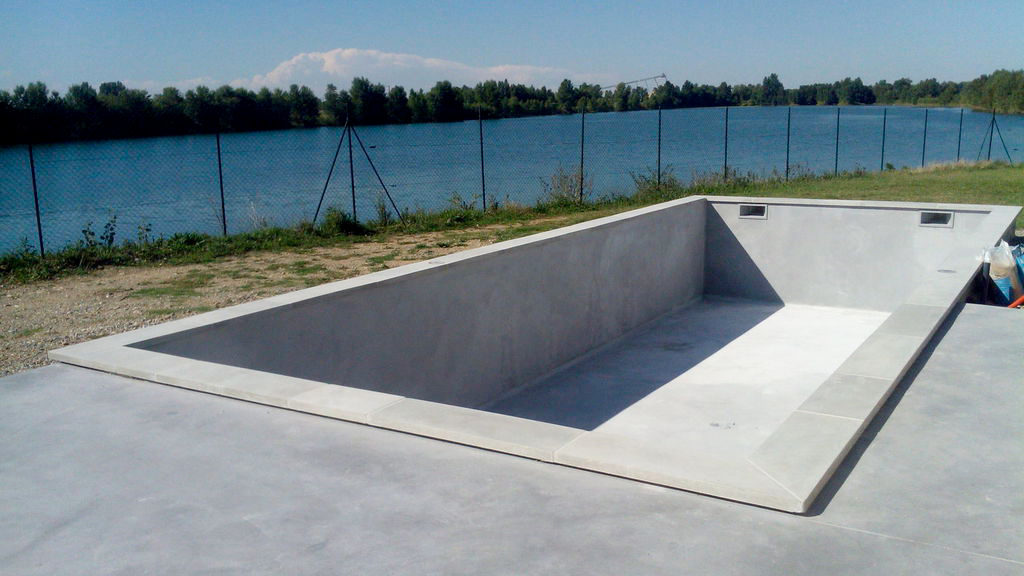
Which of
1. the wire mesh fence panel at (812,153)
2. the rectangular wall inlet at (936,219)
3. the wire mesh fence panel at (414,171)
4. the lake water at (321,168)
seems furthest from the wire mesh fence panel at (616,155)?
the rectangular wall inlet at (936,219)

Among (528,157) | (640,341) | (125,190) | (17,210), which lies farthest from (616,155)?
(640,341)

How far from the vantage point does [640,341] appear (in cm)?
889

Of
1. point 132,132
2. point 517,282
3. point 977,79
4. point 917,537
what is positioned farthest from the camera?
point 977,79

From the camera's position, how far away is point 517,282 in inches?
282

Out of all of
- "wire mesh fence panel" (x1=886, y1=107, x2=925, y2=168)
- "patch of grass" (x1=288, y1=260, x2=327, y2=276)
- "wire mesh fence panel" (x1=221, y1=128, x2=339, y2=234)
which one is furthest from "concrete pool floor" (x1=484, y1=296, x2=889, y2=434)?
"wire mesh fence panel" (x1=886, y1=107, x2=925, y2=168)

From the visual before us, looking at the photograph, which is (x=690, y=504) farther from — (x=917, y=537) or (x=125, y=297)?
(x=125, y=297)

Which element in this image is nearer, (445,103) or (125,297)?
(125,297)

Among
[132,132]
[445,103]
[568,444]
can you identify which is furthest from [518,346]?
[445,103]

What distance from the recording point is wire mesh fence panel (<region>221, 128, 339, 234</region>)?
14109mm

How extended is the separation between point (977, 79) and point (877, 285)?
7777cm

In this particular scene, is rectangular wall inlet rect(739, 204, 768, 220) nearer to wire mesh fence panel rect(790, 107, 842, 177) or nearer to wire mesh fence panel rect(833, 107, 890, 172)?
wire mesh fence panel rect(790, 107, 842, 177)

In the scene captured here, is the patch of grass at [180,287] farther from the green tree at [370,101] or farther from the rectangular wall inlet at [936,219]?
the green tree at [370,101]

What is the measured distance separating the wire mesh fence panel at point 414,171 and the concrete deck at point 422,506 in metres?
10.3

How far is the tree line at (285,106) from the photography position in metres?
20.3
